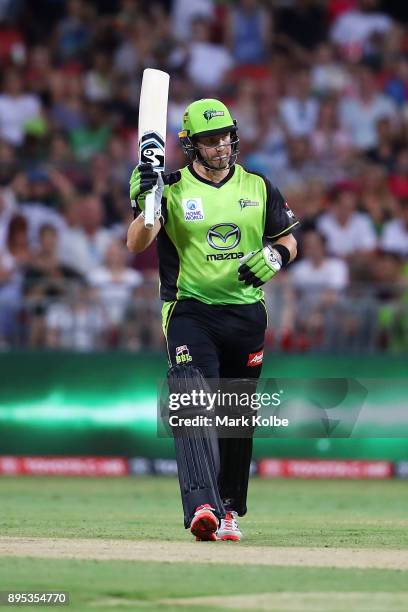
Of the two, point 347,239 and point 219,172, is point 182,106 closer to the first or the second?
point 347,239

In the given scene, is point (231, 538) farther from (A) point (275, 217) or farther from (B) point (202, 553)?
(A) point (275, 217)

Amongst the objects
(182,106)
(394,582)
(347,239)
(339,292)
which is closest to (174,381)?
(394,582)

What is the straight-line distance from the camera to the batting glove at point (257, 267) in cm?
815

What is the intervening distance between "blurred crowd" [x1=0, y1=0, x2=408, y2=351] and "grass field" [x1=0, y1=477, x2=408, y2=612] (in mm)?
2999

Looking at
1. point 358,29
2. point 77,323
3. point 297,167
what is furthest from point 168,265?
point 358,29

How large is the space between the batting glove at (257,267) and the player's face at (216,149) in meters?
0.61

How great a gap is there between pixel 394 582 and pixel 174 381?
7.23 ft

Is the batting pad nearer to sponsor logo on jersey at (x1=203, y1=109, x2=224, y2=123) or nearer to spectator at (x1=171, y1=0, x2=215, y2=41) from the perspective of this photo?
sponsor logo on jersey at (x1=203, y1=109, x2=224, y2=123)

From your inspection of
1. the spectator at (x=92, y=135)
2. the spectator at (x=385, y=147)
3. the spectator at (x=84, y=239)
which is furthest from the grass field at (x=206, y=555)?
the spectator at (x=92, y=135)

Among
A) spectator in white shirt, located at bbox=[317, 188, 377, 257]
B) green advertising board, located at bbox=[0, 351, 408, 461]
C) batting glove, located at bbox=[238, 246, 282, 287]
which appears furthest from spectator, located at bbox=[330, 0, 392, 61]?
batting glove, located at bbox=[238, 246, 282, 287]

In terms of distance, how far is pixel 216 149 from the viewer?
836 cm

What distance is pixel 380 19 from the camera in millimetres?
20109

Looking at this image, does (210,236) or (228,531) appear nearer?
(228,531)

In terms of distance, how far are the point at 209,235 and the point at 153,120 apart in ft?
2.69
